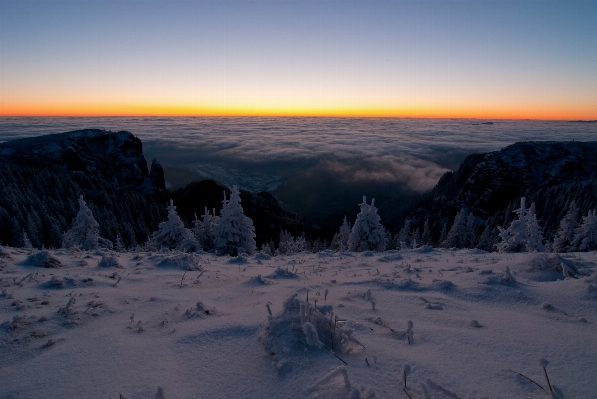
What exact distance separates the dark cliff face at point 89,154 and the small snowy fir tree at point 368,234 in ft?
348

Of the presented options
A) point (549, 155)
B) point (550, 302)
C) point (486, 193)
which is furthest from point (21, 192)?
point (549, 155)

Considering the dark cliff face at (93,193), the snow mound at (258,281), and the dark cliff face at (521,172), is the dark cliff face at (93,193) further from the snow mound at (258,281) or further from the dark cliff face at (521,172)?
the dark cliff face at (521,172)

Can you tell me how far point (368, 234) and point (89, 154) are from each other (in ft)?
413

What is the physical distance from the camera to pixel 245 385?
2.79 meters

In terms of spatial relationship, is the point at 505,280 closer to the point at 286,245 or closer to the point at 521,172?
the point at 286,245

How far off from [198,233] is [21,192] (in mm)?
63628

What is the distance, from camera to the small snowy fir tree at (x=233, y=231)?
1038 inches

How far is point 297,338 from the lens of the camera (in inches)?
130

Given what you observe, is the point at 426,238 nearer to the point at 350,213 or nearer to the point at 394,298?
the point at 394,298

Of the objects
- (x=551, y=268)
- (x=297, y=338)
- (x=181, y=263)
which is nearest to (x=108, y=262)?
(x=181, y=263)

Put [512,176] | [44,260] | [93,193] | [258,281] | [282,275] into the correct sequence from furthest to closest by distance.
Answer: [512,176]
[93,193]
[44,260]
[282,275]
[258,281]

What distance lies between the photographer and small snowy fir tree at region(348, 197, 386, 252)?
28156 millimetres

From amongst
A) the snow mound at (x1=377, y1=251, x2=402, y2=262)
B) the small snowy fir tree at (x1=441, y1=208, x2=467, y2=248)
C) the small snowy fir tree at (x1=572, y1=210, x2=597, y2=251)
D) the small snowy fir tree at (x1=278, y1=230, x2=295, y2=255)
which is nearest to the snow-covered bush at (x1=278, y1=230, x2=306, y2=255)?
the small snowy fir tree at (x1=278, y1=230, x2=295, y2=255)

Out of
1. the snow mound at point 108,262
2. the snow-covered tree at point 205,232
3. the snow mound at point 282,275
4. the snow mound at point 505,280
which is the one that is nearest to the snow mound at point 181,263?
the snow mound at point 108,262
